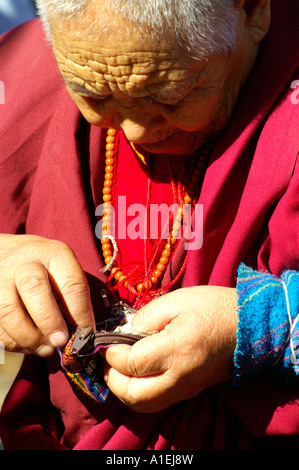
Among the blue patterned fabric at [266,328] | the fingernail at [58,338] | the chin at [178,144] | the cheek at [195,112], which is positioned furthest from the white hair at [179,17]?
the fingernail at [58,338]

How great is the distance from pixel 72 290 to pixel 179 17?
66 centimetres

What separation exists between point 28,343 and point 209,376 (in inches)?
16.9

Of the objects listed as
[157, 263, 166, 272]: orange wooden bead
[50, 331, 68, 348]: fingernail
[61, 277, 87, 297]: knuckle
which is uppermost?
[61, 277, 87, 297]: knuckle

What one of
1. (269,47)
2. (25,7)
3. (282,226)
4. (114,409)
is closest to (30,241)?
(114,409)

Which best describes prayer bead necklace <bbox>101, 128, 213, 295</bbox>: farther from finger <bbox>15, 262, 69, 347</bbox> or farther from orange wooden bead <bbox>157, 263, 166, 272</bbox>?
finger <bbox>15, 262, 69, 347</bbox>

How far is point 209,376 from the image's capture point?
4.17 ft

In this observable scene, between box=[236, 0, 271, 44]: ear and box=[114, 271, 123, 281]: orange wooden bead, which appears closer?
box=[236, 0, 271, 44]: ear

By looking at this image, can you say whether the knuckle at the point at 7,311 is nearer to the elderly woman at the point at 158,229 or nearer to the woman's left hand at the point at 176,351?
the elderly woman at the point at 158,229

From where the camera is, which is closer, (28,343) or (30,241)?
(28,343)

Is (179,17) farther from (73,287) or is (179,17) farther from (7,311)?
(7,311)

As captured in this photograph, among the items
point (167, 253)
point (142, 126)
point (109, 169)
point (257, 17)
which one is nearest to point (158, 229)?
point (167, 253)

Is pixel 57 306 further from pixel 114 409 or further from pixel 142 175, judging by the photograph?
pixel 142 175

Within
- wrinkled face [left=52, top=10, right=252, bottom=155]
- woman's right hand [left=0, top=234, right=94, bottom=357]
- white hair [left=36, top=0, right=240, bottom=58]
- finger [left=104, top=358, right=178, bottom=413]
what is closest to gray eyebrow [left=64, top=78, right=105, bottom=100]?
wrinkled face [left=52, top=10, right=252, bottom=155]

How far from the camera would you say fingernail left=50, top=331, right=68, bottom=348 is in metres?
1.24
